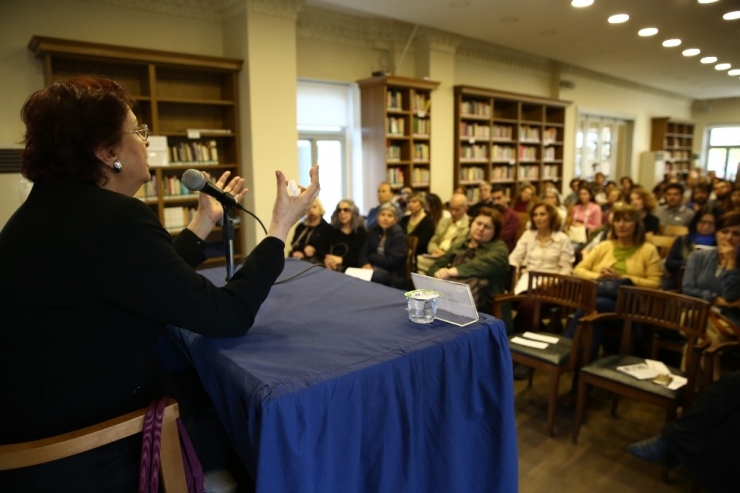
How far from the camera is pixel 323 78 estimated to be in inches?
232

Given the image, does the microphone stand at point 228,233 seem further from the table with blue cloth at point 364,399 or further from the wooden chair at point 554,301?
the wooden chair at point 554,301

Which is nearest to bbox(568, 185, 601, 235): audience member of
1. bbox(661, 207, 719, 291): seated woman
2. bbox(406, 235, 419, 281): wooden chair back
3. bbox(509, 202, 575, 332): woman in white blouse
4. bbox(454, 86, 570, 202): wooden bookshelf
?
bbox(454, 86, 570, 202): wooden bookshelf

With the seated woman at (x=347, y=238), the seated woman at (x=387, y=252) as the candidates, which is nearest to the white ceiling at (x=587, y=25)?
the seated woman at (x=347, y=238)

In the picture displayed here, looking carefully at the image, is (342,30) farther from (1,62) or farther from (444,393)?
(444,393)

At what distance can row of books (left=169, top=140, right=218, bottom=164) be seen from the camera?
4734mm

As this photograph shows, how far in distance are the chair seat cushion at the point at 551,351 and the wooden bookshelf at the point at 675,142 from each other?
11.7 metres

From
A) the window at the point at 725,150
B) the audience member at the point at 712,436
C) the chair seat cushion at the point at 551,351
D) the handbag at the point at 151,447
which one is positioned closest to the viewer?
the handbag at the point at 151,447

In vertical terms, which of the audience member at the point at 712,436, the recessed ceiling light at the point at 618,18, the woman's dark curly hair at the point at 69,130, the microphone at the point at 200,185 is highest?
the recessed ceiling light at the point at 618,18

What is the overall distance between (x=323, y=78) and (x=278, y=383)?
5.42 meters

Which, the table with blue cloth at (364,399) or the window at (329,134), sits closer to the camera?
the table with blue cloth at (364,399)

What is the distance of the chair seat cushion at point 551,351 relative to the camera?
258 centimetres

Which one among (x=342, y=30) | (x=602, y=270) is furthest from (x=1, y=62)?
(x=602, y=270)

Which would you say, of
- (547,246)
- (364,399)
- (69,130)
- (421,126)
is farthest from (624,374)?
(421,126)

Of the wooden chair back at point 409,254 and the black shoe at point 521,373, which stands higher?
the wooden chair back at point 409,254
